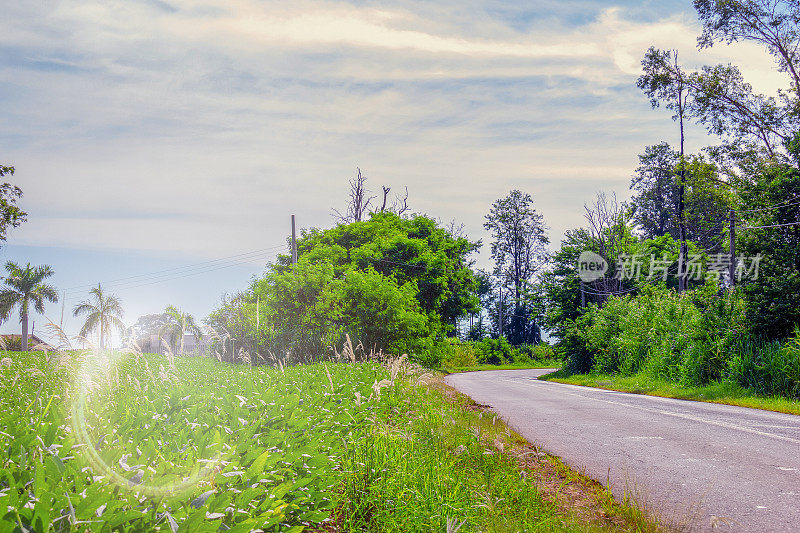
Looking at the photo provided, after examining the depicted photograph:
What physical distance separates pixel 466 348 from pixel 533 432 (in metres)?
49.2

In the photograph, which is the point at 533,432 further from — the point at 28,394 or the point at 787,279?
the point at 787,279

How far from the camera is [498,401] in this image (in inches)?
573

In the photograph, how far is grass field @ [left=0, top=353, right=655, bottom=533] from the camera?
2.04 metres

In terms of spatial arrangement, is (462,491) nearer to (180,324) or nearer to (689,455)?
(689,455)

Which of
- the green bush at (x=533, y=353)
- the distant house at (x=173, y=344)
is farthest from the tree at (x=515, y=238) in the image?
the distant house at (x=173, y=344)

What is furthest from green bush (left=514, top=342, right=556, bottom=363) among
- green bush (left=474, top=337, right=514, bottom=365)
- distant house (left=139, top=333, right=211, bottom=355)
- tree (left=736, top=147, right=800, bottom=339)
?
tree (left=736, top=147, right=800, bottom=339)

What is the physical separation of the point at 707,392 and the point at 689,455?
32.8ft

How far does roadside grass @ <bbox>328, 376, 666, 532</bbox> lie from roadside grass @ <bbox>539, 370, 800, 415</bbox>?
9.21 meters

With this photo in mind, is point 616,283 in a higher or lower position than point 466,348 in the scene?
higher

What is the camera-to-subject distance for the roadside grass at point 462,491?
→ 160 inches

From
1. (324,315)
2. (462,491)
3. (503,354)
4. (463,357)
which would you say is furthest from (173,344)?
(503,354)

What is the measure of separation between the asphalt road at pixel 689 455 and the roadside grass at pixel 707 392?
74cm

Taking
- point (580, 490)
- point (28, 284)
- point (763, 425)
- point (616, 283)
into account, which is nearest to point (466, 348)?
point (616, 283)

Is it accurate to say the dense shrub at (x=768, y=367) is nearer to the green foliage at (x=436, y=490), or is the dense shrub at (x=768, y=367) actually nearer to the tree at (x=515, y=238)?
the green foliage at (x=436, y=490)
